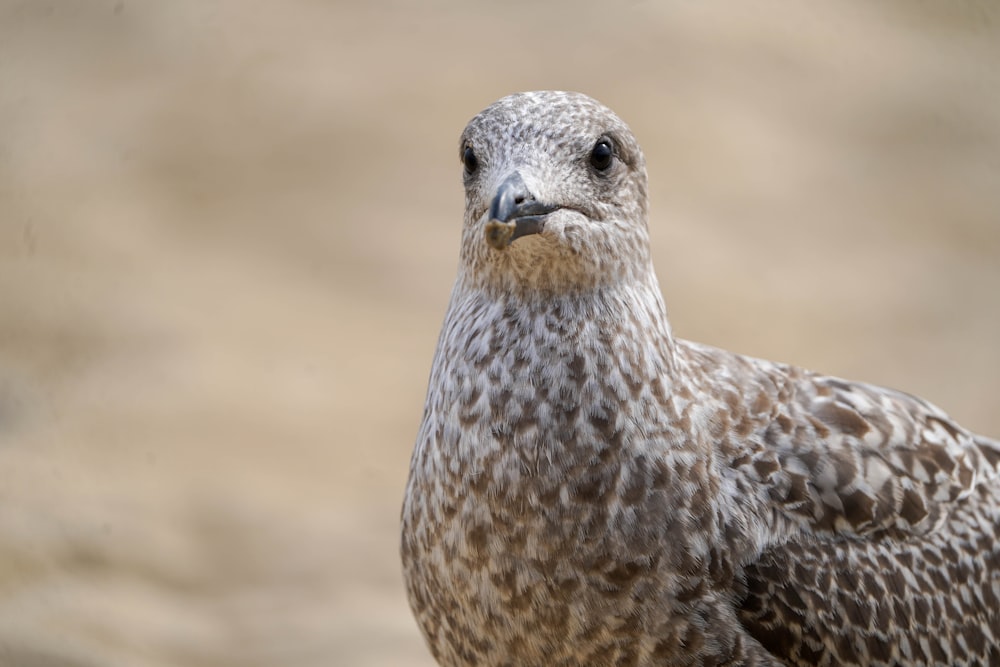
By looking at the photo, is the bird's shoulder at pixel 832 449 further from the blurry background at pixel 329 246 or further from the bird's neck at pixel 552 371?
the blurry background at pixel 329 246

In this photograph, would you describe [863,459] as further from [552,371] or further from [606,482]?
[552,371]

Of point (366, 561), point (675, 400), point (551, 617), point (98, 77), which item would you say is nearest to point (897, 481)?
point (675, 400)

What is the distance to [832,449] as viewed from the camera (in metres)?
2.96

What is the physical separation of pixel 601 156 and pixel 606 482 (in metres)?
0.75

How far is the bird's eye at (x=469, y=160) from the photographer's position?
2.82 m

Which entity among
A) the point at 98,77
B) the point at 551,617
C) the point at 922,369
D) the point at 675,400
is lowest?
the point at 551,617

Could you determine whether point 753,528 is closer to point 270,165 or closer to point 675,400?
point 675,400

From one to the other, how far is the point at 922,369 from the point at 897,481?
370 cm

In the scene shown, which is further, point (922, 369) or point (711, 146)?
point (711, 146)

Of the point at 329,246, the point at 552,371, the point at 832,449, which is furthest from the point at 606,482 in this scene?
the point at 329,246

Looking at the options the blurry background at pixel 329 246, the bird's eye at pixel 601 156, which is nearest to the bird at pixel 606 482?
the bird's eye at pixel 601 156

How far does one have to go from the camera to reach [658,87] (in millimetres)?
7266

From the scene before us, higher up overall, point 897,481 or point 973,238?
point 973,238

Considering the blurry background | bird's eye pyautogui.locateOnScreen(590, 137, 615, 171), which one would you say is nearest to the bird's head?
bird's eye pyautogui.locateOnScreen(590, 137, 615, 171)
